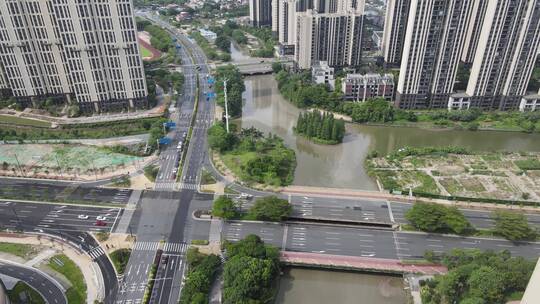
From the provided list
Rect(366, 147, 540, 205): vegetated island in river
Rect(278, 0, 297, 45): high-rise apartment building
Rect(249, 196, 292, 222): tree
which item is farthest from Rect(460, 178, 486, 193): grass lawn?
Rect(278, 0, 297, 45): high-rise apartment building

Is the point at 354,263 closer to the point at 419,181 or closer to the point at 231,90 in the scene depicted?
the point at 419,181

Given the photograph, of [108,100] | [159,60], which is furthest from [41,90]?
[159,60]

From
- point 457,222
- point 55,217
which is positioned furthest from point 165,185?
Result: point 457,222

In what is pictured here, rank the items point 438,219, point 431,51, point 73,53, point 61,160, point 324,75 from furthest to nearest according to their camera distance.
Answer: point 324,75 → point 431,51 → point 73,53 → point 61,160 → point 438,219

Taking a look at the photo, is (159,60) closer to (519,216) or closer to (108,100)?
(108,100)

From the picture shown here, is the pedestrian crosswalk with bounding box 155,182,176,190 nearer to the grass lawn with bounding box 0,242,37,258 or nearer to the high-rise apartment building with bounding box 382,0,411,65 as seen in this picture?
the grass lawn with bounding box 0,242,37,258

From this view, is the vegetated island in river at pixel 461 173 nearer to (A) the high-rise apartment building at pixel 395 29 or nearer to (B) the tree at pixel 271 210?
(B) the tree at pixel 271 210
